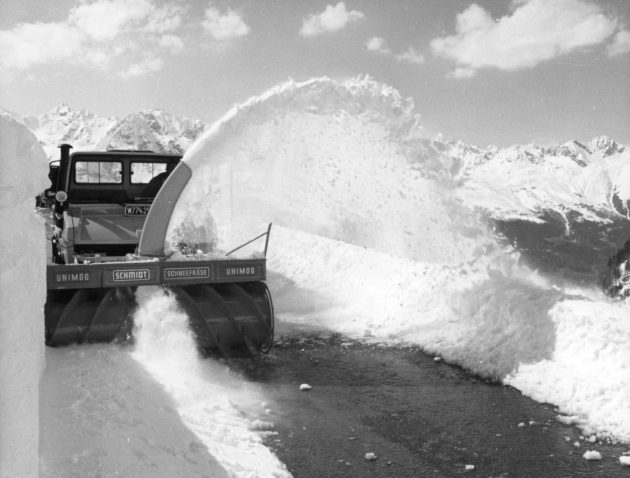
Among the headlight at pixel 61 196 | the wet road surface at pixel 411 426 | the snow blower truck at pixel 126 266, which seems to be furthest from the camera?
the headlight at pixel 61 196

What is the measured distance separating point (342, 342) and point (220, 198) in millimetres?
14892

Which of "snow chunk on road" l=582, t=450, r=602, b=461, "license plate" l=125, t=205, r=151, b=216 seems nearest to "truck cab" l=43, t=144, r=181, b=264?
"license plate" l=125, t=205, r=151, b=216

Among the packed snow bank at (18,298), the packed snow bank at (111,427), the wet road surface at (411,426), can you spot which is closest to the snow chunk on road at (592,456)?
the wet road surface at (411,426)

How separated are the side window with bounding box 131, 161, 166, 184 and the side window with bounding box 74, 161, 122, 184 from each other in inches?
8.9

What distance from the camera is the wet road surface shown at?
16.8ft

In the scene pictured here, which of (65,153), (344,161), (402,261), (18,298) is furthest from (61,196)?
(402,261)

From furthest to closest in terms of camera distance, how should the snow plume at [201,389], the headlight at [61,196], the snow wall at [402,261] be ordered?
the headlight at [61,196]
the snow wall at [402,261]
the snow plume at [201,389]

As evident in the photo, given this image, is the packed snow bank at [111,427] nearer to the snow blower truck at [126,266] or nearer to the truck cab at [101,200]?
the snow blower truck at [126,266]

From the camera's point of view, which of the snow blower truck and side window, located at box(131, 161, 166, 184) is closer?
the snow blower truck

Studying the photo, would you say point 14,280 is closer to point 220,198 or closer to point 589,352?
point 589,352

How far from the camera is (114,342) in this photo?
7.12m

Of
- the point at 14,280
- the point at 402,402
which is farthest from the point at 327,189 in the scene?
the point at 14,280

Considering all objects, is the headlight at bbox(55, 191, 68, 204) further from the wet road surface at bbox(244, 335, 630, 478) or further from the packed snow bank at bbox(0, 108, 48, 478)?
the packed snow bank at bbox(0, 108, 48, 478)

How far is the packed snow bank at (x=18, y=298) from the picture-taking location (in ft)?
6.30
